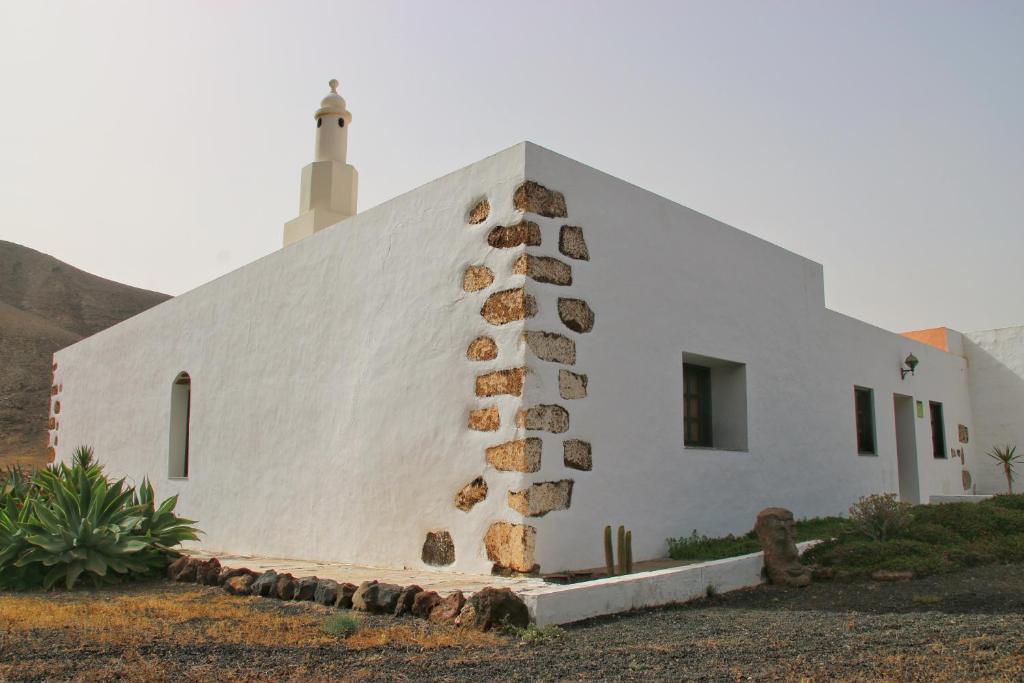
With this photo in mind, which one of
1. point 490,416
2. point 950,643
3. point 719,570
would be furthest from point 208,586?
point 950,643

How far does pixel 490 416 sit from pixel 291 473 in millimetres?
3120

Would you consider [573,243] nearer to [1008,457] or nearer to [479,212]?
[479,212]

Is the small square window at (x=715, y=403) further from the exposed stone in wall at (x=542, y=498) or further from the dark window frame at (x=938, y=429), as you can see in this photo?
the dark window frame at (x=938, y=429)

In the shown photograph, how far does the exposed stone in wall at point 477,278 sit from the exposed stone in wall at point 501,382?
28.9 inches

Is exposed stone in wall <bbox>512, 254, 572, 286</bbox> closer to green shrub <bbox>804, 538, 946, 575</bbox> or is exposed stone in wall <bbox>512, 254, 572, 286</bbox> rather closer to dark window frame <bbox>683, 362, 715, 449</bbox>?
dark window frame <bbox>683, 362, 715, 449</bbox>

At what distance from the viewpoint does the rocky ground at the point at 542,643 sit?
3.59 meters

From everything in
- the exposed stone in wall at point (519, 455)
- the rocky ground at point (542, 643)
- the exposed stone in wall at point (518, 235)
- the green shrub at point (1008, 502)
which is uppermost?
the exposed stone in wall at point (518, 235)

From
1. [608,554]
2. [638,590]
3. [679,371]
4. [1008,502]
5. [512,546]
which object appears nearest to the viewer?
[638,590]

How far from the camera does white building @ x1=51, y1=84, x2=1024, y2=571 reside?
643cm

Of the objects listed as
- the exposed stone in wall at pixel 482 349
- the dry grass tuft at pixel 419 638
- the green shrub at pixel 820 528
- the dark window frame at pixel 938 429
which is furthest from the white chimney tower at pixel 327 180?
the dark window frame at pixel 938 429

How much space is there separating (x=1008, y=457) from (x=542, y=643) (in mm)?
12761

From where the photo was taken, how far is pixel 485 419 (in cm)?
644

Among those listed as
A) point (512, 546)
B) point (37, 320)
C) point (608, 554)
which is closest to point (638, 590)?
point (608, 554)

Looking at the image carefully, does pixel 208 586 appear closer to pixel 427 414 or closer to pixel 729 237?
pixel 427 414
